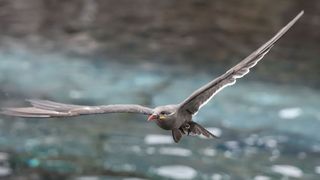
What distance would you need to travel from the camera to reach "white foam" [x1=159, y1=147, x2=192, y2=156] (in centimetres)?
796

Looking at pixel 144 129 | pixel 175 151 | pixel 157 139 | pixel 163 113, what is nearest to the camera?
pixel 163 113

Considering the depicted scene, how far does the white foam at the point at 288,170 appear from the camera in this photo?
7.60 m

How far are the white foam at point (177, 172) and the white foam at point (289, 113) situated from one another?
192 cm

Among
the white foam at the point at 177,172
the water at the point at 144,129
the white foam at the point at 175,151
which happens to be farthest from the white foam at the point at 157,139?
the white foam at the point at 177,172


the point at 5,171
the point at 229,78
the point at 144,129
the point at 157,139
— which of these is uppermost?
the point at 144,129

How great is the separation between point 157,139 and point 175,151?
12.4 inches

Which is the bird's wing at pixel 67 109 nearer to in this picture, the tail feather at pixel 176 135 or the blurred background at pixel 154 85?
the tail feather at pixel 176 135

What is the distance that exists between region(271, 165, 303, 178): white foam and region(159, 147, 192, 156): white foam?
2.90 ft

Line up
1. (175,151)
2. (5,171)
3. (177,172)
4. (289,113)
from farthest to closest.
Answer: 1. (289,113)
2. (175,151)
3. (177,172)
4. (5,171)

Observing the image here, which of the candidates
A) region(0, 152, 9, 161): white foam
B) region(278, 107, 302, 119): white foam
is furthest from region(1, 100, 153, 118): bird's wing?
region(278, 107, 302, 119): white foam

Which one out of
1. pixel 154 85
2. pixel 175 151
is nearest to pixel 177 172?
pixel 175 151

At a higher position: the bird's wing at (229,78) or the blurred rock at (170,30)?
the blurred rock at (170,30)

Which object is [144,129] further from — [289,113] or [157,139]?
[289,113]

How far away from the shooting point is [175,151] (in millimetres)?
8094
